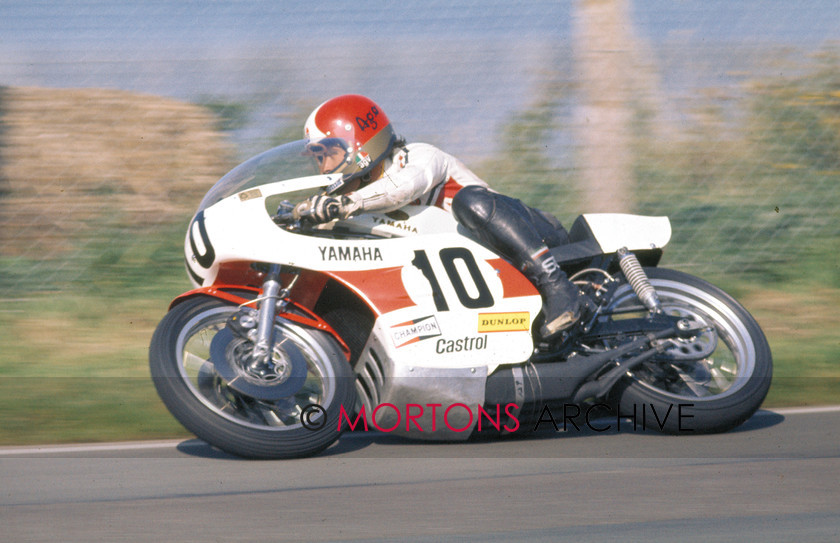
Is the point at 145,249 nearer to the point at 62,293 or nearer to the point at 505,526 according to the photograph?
the point at 62,293

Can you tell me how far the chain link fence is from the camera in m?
7.43

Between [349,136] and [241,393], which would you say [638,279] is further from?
[241,393]

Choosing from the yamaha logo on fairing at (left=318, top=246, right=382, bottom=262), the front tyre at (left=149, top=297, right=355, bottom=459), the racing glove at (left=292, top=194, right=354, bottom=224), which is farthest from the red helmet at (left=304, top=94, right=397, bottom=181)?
the front tyre at (left=149, top=297, right=355, bottom=459)

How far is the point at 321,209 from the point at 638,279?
4.70 ft

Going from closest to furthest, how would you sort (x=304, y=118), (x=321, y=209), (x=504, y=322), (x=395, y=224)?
1. (x=321, y=209)
2. (x=504, y=322)
3. (x=395, y=224)
4. (x=304, y=118)

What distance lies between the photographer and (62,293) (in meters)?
7.31

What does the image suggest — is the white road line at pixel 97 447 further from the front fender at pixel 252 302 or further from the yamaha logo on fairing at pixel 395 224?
the yamaha logo on fairing at pixel 395 224

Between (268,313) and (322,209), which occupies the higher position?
(322,209)

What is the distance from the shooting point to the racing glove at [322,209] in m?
4.54

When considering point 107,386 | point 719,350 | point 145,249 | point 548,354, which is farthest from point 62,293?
point 719,350

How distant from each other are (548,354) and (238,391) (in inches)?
51.8

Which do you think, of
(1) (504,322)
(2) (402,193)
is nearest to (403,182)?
(2) (402,193)

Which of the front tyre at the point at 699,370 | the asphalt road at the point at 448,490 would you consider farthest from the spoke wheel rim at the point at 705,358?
the asphalt road at the point at 448,490

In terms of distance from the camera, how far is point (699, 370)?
497 cm
